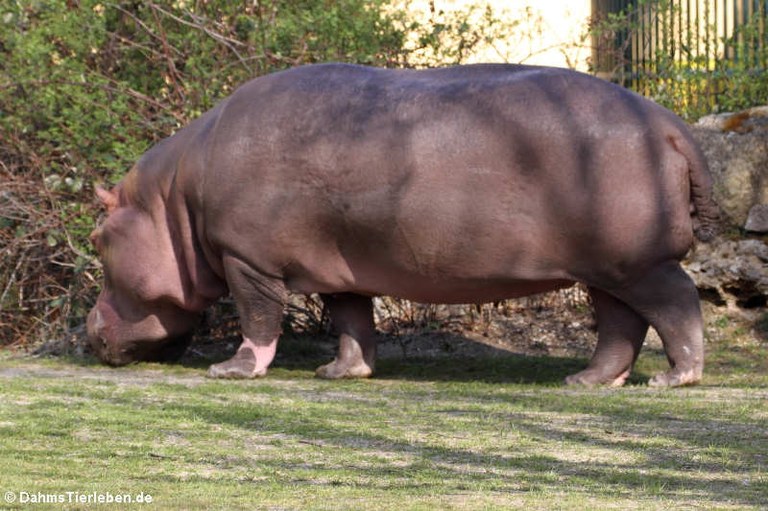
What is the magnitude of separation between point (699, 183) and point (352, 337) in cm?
228

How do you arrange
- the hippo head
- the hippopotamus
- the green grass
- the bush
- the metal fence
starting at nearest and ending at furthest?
1. the green grass
2. the hippopotamus
3. the hippo head
4. the bush
5. the metal fence

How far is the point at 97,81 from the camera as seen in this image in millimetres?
10641

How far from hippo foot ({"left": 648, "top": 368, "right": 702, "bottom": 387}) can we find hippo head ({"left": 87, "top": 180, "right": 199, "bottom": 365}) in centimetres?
297

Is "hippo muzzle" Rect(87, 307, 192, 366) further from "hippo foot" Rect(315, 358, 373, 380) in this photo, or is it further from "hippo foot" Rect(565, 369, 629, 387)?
"hippo foot" Rect(565, 369, 629, 387)

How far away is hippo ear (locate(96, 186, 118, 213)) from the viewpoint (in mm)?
9555

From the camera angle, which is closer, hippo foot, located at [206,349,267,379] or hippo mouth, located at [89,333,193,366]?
hippo foot, located at [206,349,267,379]

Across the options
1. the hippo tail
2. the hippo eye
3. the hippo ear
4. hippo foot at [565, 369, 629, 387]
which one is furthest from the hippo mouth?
the hippo tail

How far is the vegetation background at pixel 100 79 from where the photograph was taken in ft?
34.2

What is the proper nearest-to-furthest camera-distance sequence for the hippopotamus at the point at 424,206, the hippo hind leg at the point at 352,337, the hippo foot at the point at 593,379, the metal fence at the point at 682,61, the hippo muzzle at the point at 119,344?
the hippopotamus at the point at 424,206
the hippo foot at the point at 593,379
the hippo hind leg at the point at 352,337
the hippo muzzle at the point at 119,344
the metal fence at the point at 682,61

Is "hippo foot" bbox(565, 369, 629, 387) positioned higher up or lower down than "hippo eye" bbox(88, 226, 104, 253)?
lower down

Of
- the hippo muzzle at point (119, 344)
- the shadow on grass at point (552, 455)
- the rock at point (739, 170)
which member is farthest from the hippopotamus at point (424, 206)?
the rock at point (739, 170)

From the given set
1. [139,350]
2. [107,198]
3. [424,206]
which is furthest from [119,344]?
[424,206]

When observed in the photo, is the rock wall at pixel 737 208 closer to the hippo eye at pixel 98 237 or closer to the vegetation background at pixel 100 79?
the vegetation background at pixel 100 79

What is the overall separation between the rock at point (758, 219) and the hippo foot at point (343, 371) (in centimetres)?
312
